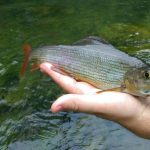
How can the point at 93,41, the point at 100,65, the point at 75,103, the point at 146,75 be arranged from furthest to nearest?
the point at 93,41 < the point at 100,65 < the point at 146,75 < the point at 75,103

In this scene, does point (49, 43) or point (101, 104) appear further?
point (49, 43)

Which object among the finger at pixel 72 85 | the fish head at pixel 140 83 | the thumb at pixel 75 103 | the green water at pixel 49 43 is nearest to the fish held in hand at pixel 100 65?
the fish head at pixel 140 83

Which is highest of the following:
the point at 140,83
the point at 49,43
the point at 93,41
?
the point at 93,41

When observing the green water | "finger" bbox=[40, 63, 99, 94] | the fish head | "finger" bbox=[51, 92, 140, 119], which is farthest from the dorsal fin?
the green water

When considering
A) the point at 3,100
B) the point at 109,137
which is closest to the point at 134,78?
the point at 109,137

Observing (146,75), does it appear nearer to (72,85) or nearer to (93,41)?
(72,85)

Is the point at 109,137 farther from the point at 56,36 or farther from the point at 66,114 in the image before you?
the point at 56,36

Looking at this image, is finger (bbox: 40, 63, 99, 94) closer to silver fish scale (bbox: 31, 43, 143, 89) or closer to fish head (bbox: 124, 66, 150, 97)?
silver fish scale (bbox: 31, 43, 143, 89)

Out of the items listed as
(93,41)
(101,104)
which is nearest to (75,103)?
(101,104)
